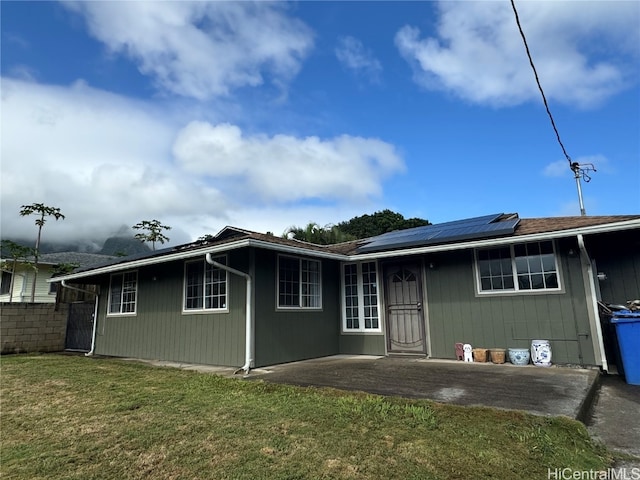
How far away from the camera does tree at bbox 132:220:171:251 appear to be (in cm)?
2884

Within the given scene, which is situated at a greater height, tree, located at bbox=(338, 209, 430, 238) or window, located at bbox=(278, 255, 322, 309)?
tree, located at bbox=(338, 209, 430, 238)

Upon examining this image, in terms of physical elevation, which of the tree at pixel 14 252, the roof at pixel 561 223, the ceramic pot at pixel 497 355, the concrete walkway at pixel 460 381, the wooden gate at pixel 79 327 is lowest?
the concrete walkway at pixel 460 381

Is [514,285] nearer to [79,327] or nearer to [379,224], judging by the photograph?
[79,327]

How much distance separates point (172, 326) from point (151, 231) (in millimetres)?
22714

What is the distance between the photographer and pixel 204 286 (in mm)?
8234

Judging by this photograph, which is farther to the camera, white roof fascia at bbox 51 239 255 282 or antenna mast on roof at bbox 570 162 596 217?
antenna mast on roof at bbox 570 162 596 217

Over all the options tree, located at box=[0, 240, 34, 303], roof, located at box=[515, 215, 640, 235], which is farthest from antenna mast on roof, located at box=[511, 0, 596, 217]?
tree, located at box=[0, 240, 34, 303]

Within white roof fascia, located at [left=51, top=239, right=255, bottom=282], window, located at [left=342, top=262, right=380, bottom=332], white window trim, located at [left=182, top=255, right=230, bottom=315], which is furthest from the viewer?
window, located at [left=342, top=262, right=380, bottom=332]

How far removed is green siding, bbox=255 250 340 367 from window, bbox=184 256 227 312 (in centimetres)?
90

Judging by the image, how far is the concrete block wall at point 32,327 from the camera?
11.0 metres

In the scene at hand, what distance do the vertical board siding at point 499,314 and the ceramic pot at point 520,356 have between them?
22 centimetres

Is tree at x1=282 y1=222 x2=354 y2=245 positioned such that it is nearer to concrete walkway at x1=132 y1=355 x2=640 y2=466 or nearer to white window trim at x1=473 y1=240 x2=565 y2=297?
concrete walkway at x1=132 y1=355 x2=640 y2=466

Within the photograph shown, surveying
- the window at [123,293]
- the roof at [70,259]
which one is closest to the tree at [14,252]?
the roof at [70,259]

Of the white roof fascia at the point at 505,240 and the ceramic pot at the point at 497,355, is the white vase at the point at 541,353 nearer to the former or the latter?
the ceramic pot at the point at 497,355
